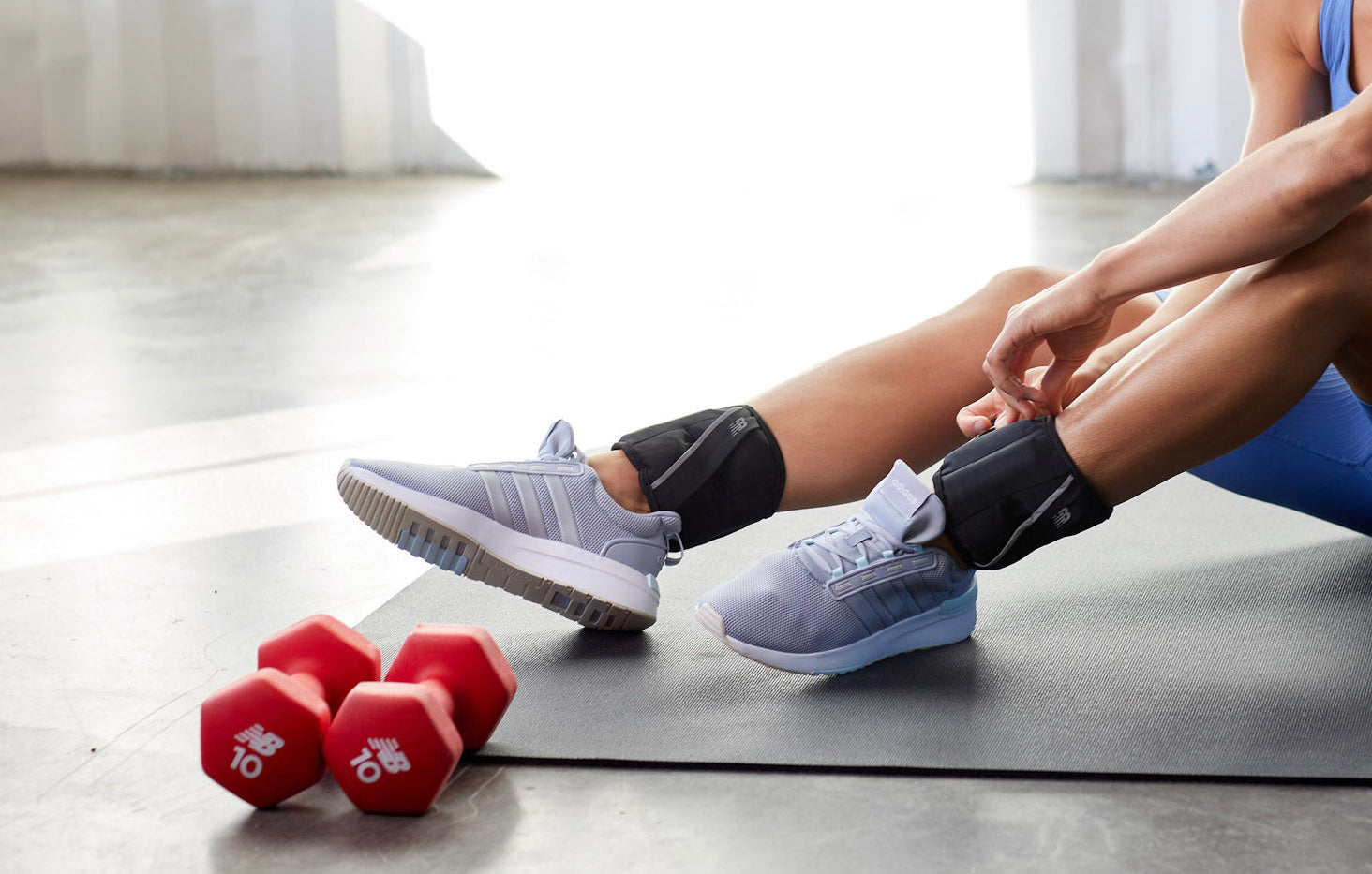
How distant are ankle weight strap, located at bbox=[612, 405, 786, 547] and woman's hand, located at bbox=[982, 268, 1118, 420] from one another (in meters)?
0.23

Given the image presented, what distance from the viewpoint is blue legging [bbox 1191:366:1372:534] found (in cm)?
115

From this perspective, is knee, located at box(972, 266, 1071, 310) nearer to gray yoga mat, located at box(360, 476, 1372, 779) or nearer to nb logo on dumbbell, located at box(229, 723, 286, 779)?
gray yoga mat, located at box(360, 476, 1372, 779)

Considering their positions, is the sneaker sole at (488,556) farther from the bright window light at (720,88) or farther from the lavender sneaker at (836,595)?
the bright window light at (720,88)

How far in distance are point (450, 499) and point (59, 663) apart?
15.8 inches

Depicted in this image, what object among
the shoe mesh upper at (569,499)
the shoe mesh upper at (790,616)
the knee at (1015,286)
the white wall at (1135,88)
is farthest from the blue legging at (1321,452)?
the white wall at (1135,88)

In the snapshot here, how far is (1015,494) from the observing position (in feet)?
3.26

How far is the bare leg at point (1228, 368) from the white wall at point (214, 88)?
18.6ft

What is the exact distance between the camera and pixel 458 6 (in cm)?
632

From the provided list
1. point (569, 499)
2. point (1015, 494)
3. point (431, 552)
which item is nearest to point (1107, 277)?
point (1015, 494)

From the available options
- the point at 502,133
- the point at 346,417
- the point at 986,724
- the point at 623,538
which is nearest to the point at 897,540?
the point at 986,724

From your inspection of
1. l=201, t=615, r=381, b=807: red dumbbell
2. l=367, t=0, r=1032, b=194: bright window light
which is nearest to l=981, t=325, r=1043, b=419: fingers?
l=201, t=615, r=381, b=807: red dumbbell

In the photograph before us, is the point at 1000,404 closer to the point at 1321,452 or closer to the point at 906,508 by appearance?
the point at 906,508

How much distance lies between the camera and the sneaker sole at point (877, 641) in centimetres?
108

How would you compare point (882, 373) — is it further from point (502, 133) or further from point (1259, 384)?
point (502, 133)
